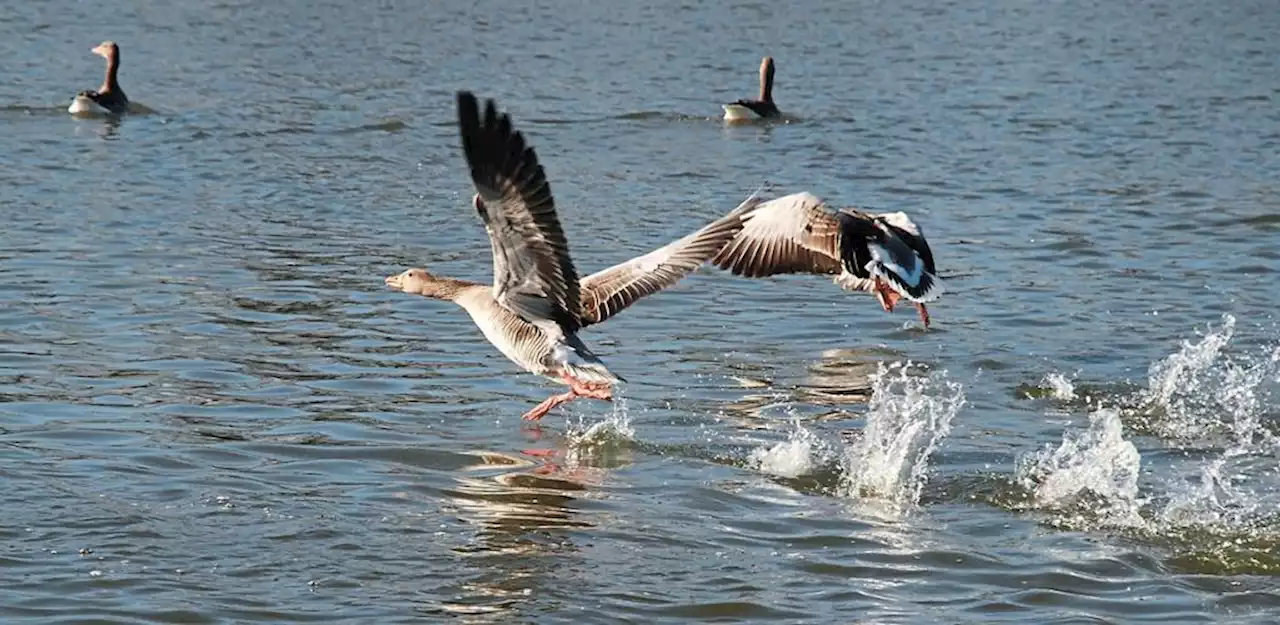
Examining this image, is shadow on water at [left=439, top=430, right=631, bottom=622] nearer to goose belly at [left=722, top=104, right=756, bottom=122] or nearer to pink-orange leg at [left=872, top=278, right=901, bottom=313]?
pink-orange leg at [left=872, top=278, right=901, bottom=313]

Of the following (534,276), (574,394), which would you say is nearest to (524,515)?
(534,276)

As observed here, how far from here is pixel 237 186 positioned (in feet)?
54.4

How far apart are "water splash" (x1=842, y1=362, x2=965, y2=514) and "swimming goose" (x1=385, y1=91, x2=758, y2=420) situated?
1.08 m

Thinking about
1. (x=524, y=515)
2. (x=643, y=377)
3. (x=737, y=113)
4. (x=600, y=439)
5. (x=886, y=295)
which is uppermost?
(x=737, y=113)

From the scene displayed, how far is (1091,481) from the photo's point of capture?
8.27 m

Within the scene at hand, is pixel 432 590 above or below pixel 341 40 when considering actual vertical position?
below

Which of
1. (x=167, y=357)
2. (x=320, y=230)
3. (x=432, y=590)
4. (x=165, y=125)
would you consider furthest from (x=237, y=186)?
(x=432, y=590)

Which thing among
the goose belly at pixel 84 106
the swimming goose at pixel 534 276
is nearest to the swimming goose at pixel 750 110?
the goose belly at pixel 84 106

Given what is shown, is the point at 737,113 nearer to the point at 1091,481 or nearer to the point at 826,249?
the point at 826,249

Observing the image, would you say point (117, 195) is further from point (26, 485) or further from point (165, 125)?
point (26, 485)

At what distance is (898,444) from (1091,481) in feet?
2.56

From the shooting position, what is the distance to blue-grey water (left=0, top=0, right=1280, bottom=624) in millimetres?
7215

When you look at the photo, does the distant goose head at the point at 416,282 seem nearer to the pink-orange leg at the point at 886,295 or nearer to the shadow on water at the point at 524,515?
the shadow on water at the point at 524,515

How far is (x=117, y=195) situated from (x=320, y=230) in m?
2.14
